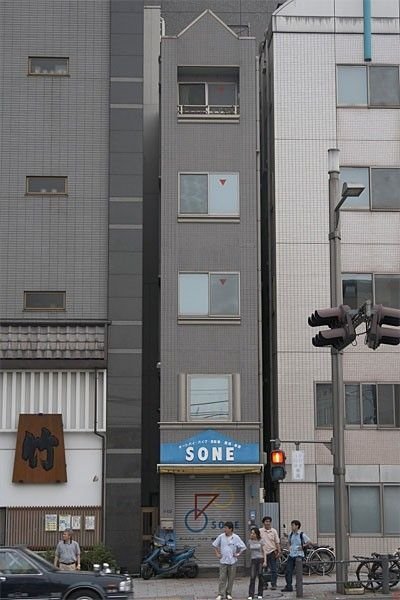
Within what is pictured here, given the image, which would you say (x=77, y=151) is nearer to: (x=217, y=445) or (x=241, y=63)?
(x=241, y=63)

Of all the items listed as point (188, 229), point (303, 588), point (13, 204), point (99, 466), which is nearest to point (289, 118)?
point (188, 229)

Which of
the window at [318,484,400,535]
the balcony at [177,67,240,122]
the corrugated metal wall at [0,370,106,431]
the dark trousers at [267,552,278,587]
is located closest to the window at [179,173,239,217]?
the balcony at [177,67,240,122]

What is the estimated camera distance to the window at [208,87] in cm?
3312

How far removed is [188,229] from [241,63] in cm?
588

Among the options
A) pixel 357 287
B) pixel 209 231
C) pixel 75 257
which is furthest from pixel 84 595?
pixel 357 287

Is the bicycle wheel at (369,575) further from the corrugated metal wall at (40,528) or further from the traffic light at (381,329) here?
the corrugated metal wall at (40,528)

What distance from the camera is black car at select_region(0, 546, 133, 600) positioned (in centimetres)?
1941

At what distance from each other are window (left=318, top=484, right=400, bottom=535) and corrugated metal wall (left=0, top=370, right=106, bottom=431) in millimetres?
7219

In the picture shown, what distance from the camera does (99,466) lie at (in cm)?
2994

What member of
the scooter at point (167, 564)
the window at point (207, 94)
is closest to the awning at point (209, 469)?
the scooter at point (167, 564)

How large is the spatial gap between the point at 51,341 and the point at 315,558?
32.9ft

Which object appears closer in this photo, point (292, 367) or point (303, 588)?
point (303, 588)

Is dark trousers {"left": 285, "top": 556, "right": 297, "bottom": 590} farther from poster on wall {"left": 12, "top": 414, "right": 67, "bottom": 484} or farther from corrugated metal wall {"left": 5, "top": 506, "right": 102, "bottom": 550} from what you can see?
poster on wall {"left": 12, "top": 414, "right": 67, "bottom": 484}

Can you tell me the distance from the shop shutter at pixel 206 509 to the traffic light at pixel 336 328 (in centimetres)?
1006
